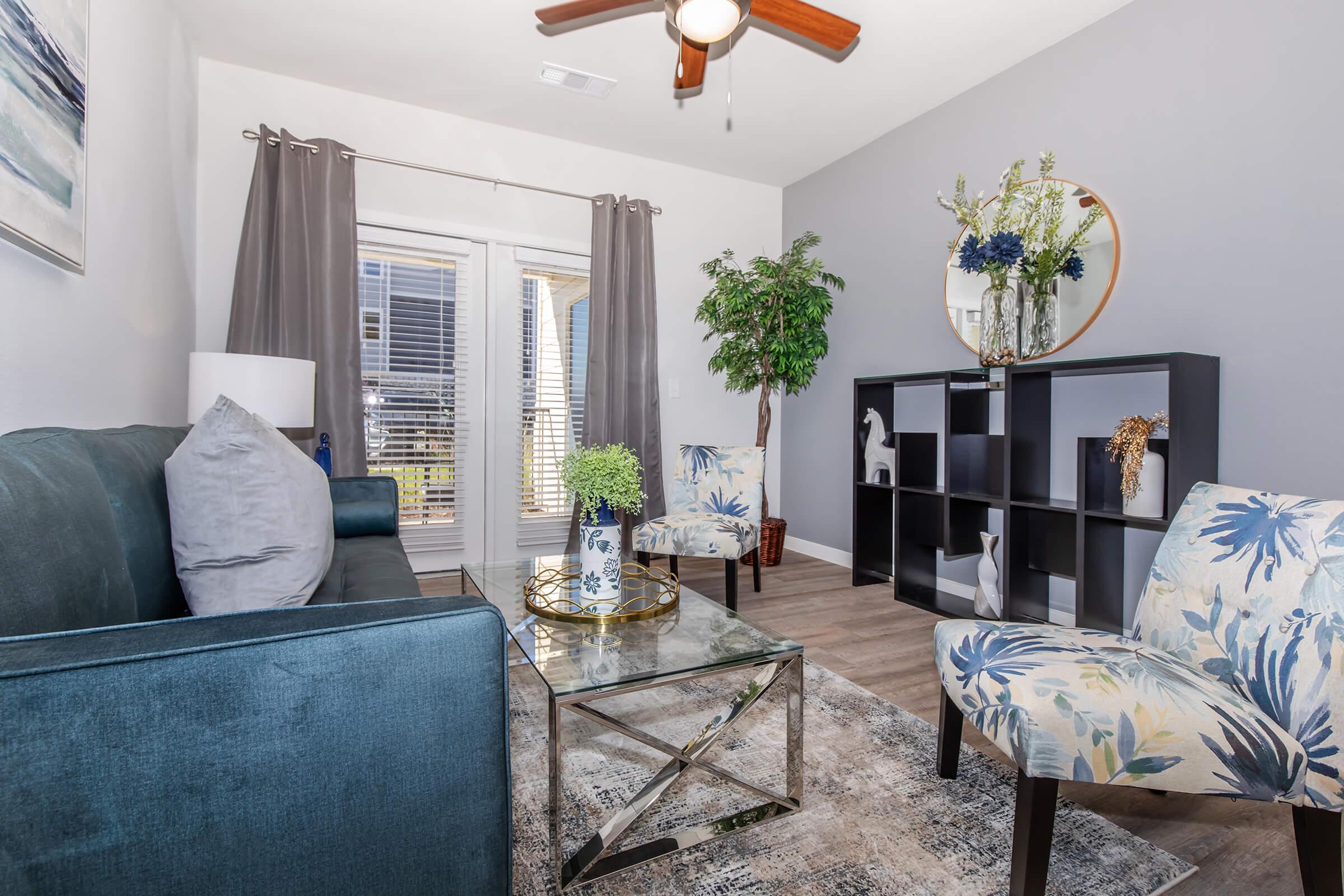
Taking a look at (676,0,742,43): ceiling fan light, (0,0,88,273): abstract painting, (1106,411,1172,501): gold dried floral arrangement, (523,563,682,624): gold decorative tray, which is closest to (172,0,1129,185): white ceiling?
(676,0,742,43): ceiling fan light

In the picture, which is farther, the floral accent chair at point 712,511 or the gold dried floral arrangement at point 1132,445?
the floral accent chair at point 712,511

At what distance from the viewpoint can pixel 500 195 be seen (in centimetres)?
384

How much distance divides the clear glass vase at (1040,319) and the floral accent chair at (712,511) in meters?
1.37

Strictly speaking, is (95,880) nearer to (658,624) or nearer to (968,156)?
(658,624)

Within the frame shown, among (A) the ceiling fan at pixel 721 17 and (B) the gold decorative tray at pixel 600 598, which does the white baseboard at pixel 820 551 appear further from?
(A) the ceiling fan at pixel 721 17

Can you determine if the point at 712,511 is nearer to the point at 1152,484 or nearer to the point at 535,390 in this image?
the point at 535,390

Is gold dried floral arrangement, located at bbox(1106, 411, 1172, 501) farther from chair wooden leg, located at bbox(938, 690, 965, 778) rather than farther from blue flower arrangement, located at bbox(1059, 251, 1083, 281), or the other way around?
chair wooden leg, located at bbox(938, 690, 965, 778)

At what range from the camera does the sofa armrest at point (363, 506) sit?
2471 mm

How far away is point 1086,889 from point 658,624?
1.03m

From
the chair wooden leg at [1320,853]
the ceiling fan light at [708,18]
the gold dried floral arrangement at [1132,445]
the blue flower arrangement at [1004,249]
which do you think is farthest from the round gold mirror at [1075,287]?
the chair wooden leg at [1320,853]

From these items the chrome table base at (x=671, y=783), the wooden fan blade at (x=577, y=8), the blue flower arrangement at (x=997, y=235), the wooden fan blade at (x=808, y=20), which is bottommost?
the chrome table base at (x=671, y=783)

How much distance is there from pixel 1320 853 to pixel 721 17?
2.49 m

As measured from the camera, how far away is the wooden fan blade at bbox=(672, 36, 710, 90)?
2352 mm

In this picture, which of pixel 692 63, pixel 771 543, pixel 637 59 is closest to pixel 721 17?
pixel 692 63
